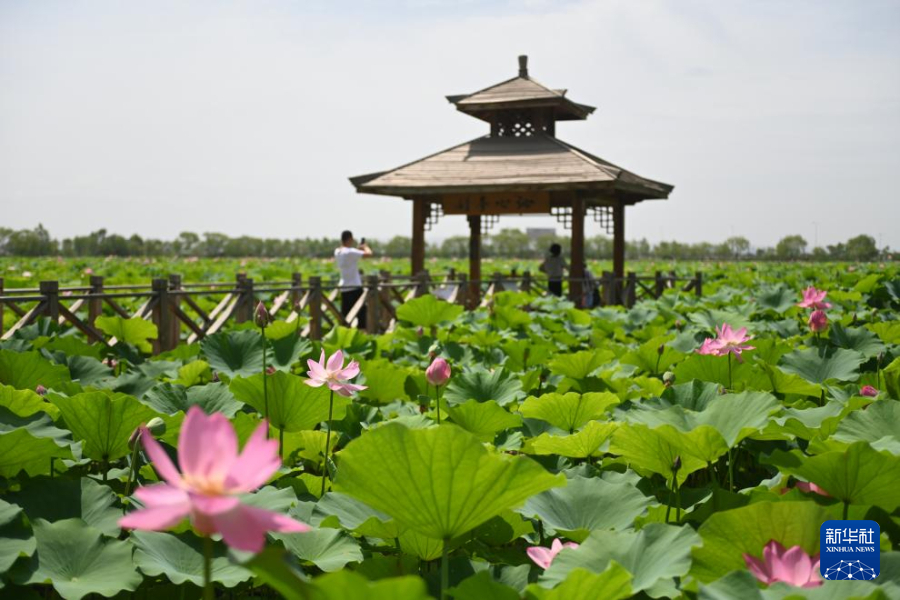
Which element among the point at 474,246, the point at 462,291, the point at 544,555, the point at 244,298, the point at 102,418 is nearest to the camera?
the point at 544,555

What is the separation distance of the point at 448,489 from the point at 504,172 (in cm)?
1009

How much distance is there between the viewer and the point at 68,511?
1489 mm

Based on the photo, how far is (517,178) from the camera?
35.1ft

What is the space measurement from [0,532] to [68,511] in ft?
0.74

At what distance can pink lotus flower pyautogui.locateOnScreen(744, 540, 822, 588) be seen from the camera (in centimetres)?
103

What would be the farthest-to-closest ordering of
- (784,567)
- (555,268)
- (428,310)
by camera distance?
(555,268) → (428,310) → (784,567)

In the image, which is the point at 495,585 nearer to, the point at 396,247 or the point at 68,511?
the point at 68,511

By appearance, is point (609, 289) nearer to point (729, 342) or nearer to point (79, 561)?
point (729, 342)

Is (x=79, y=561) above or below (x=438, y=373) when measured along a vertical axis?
below

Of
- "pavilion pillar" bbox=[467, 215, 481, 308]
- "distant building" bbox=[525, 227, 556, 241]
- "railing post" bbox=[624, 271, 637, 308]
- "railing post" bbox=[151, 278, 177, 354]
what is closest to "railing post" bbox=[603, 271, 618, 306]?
"railing post" bbox=[624, 271, 637, 308]

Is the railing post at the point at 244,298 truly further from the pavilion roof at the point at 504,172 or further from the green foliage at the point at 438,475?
the green foliage at the point at 438,475

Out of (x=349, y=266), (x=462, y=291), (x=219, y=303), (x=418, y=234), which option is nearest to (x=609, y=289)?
(x=462, y=291)

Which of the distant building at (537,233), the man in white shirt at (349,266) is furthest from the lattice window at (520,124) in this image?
the distant building at (537,233)

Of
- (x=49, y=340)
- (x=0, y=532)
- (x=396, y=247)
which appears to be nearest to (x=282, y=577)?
(x=0, y=532)
